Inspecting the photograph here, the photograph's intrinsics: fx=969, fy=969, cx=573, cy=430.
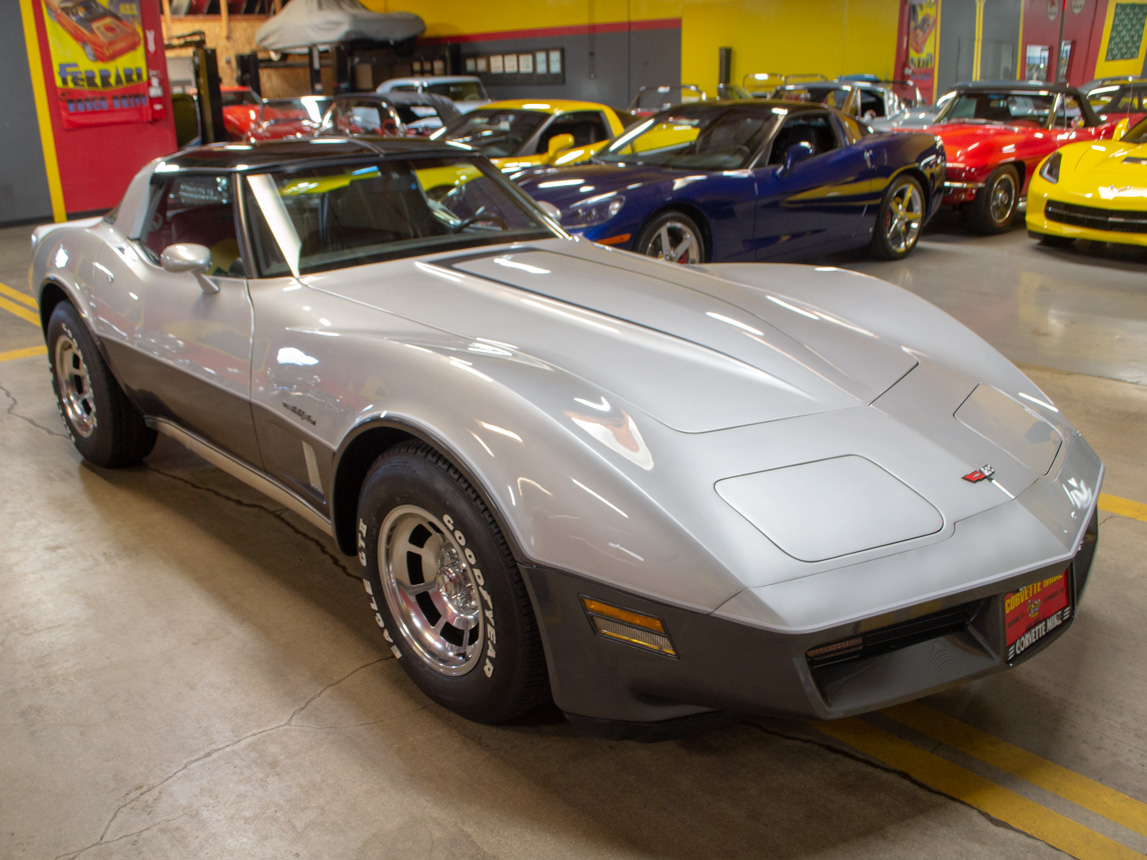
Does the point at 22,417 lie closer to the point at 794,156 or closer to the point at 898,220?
the point at 794,156

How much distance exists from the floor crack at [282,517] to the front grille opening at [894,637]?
5.57 feet

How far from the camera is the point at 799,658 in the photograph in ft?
5.63

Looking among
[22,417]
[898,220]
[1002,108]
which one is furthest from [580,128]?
[22,417]

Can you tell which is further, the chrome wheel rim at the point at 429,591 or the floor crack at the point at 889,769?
the chrome wheel rim at the point at 429,591

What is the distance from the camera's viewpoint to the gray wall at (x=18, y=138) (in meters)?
10.4

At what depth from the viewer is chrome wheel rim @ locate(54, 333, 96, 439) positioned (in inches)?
152

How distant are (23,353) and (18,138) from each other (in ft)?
20.8

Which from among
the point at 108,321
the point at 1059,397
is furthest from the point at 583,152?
the point at 108,321

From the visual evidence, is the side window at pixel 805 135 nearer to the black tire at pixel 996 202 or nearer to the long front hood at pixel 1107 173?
the long front hood at pixel 1107 173

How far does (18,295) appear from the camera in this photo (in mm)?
7297

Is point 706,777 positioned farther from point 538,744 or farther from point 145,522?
point 145,522

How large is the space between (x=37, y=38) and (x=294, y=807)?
1120 centimetres

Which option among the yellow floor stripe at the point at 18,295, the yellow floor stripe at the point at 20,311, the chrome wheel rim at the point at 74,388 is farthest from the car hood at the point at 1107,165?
the yellow floor stripe at the point at 18,295

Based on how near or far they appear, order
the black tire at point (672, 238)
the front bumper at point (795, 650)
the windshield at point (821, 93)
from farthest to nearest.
A: 1. the windshield at point (821, 93)
2. the black tire at point (672, 238)
3. the front bumper at point (795, 650)
